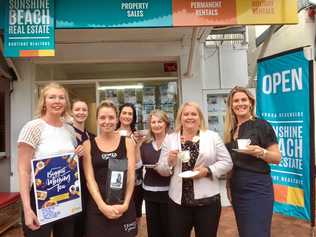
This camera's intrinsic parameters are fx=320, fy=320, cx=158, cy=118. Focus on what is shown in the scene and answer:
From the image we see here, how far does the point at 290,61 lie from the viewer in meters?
3.21

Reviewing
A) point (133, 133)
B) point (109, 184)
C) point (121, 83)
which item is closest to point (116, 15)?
point (133, 133)

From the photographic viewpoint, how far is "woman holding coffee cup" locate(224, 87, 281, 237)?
2.39 metres

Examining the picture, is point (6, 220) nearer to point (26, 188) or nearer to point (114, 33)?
point (26, 188)

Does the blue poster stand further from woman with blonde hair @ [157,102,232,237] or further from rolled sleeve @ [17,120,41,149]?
woman with blonde hair @ [157,102,232,237]

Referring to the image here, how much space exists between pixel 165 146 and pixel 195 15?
2.17m

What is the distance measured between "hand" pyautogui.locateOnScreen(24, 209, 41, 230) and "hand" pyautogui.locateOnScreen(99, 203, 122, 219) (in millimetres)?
419

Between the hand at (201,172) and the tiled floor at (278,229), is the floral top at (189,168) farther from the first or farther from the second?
the tiled floor at (278,229)

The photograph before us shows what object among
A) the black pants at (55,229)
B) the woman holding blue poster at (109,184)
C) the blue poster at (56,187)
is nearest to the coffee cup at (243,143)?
the woman holding blue poster at (109,184)

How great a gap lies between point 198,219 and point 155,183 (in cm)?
64

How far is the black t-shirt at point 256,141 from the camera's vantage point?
7.99ft

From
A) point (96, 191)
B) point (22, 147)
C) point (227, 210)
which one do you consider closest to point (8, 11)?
point (22, 147)

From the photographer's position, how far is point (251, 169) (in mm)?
2430

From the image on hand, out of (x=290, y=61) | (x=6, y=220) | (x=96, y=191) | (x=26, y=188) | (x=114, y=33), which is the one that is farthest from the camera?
(x=114, y=33)

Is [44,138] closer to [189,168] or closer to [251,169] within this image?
[189,168]
